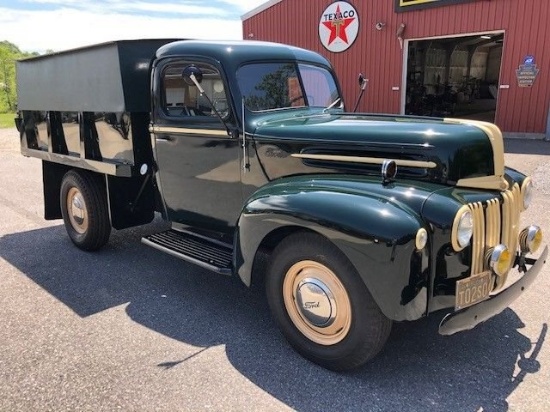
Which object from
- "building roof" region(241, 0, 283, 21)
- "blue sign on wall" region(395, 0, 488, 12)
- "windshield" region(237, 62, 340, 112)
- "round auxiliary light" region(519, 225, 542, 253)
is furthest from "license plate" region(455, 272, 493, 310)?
"building roof" region(241, 0, 283, 21)

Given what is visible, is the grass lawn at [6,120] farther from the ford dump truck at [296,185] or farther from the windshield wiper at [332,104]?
the windshield wiper at [332,104]

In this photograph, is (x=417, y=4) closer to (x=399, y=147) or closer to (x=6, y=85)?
(x=399, y=147)

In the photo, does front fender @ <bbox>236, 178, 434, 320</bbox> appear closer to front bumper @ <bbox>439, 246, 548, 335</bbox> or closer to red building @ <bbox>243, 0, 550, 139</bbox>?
front bumper @ <bbox>439, 246, 548, 335</bbox>

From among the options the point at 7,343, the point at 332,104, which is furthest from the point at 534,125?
the point at 7,343

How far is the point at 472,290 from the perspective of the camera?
2.55 metres

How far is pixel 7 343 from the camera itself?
10.5 feet

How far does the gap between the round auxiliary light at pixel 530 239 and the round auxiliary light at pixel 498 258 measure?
0.54 metres

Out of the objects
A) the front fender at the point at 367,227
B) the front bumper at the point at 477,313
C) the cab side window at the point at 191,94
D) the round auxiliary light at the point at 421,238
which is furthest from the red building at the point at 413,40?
the round auxiliary light at the point at 421,238

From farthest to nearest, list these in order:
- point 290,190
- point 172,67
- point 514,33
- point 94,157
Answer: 1. point 514,33
2. point 94,157
3. point 172,67
4. point 290,190

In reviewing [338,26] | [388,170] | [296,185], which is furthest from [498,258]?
[338,26]

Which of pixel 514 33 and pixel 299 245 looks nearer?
pixel 299 245

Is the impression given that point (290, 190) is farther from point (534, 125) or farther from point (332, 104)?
point (534, 125)

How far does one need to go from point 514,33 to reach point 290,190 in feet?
36.2

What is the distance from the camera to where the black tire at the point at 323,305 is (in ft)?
8.53
